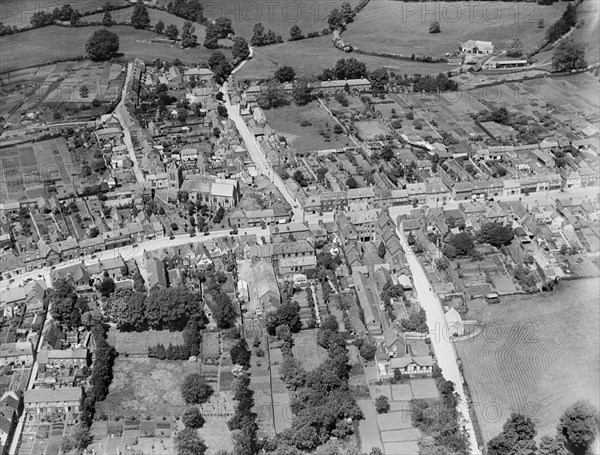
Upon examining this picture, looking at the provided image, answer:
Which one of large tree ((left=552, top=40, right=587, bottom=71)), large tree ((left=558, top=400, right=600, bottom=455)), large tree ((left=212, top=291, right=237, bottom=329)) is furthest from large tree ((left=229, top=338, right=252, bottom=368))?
large tree ((left=552, top=40, right=587, bottom=71))

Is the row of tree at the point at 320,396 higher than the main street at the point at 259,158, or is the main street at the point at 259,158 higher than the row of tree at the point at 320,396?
the row of tree at the point at 320,396

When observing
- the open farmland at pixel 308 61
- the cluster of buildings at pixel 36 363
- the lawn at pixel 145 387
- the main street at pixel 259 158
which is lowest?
the open farmland at pixel 308 61

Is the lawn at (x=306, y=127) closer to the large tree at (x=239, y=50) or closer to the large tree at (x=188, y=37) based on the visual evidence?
the large tree at (x=239, y=50)

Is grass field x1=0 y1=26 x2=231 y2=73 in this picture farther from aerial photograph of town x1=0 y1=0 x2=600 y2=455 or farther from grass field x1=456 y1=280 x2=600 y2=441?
grass field x1=456 y1=280 x2=600 y2=441

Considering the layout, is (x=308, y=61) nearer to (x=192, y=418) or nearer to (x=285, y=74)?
(x=285, y=74)

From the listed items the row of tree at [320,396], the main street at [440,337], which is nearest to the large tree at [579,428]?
the main street at [440,337]

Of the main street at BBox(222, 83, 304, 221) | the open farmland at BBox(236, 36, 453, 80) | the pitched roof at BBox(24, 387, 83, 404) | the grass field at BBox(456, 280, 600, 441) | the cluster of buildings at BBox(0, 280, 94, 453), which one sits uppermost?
the pitched roof at BBox(24, 387, 83, 404)
